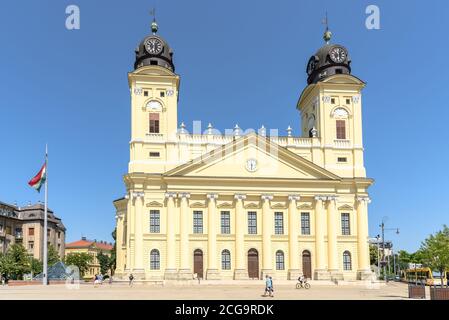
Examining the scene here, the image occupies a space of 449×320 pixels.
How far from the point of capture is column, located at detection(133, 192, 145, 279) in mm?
51428

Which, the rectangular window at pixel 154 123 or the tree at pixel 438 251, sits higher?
the rectangular window at pixel 154 123

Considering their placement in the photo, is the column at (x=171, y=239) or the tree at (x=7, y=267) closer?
the column at (x=171, y=239)

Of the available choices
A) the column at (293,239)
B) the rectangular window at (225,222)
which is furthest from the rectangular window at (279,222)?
the rectangular window at (225,222)

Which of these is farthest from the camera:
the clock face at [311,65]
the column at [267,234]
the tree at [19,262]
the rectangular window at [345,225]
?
the tree at [19,262]

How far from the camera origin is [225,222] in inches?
2122

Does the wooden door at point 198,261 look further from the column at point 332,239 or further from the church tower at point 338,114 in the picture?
the church tower at point 338,114

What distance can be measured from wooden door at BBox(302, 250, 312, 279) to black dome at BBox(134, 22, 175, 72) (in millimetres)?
22717

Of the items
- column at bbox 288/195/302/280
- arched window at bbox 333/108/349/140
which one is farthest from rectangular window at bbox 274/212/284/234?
arched window at bbox 333/108/349/140

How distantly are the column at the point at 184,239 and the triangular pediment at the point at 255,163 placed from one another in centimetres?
263

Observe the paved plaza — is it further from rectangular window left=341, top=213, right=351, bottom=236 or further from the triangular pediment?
the triangular pediment

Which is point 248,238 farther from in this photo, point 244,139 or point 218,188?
point 244,139

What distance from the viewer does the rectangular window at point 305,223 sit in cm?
5478
